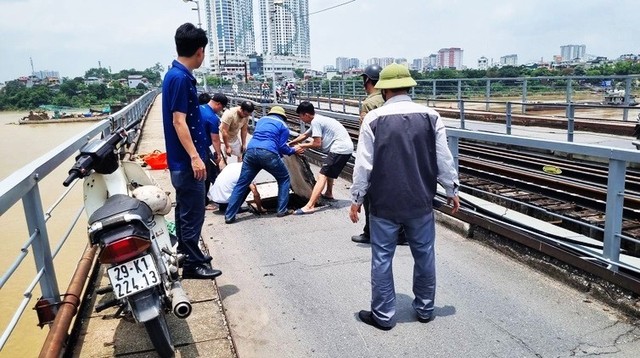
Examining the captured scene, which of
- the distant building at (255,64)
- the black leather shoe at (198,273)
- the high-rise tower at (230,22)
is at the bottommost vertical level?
the black leather shoe at (198,273)

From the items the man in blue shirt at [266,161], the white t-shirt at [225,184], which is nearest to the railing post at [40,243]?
the man in blue shirt at [266,161]

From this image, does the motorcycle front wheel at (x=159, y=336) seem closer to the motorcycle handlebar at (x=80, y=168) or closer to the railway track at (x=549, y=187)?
the motorcycle handlebar at (x=80, y=168)

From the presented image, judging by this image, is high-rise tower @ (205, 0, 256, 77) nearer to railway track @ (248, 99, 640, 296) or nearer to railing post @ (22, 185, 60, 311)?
railway track @ (248, 99, 640, 296)

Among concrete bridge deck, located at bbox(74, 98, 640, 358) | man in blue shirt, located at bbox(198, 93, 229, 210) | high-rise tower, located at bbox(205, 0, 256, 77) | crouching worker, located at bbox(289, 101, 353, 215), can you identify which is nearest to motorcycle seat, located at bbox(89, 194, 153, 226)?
concrete bridge deck, located at bbox(74, 98, 640, 358)

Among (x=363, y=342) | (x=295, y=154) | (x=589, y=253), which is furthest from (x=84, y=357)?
(x=295, y=154)

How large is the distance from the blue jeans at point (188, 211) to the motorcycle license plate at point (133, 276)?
1.05 meters

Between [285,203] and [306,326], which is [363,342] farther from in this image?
[285,203]

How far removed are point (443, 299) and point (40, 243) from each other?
2865 millimetres

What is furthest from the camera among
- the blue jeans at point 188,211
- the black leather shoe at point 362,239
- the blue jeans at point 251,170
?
the blue jeans at point 251,170

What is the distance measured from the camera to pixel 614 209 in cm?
389

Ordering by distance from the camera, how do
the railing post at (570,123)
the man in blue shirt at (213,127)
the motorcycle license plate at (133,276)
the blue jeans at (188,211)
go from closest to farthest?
the motorcycle license plate at (133,276) < the blue jeans at (188,211) < the man in blue shirt at (213,127) < the railing post at (570,123)

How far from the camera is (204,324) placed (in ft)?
12.0

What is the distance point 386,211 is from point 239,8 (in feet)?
170

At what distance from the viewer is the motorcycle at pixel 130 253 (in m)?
2.99
